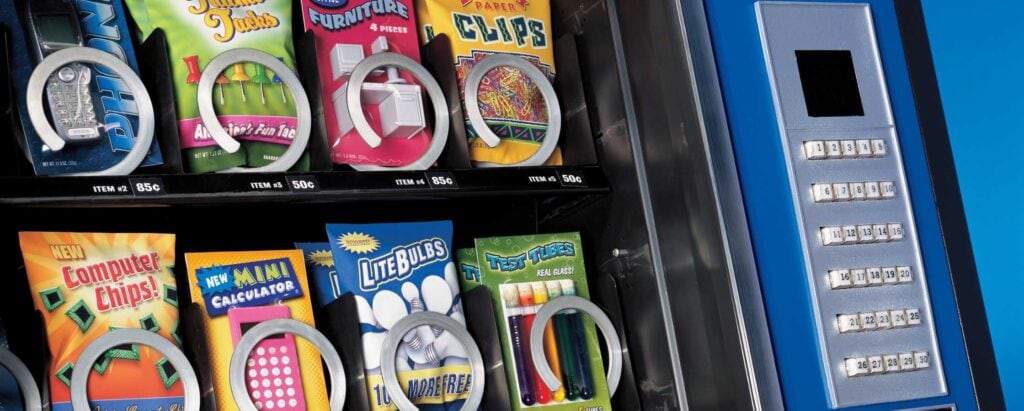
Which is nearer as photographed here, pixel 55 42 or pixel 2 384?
pixel 2 384

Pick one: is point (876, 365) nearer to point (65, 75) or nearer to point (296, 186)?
point (296, 186)

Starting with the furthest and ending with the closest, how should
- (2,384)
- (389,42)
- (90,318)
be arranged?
1. (389,42)
2. (90,318)
3. (2,384)

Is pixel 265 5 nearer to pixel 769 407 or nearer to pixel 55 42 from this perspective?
pixel 55 42

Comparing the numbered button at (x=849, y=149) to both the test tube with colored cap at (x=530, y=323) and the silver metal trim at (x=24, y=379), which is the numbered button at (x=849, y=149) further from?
the silver metal trim at (x=24, y=379)

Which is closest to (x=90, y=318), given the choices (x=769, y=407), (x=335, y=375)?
(x=335, y=375)

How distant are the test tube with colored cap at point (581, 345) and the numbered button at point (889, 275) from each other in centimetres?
48

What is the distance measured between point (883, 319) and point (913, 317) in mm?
57

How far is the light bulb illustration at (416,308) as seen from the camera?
1.80 meters

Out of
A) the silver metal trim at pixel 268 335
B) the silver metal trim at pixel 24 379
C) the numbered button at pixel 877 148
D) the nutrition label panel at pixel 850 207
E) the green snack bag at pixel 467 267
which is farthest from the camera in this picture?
the green snack bag at pixel 467 267

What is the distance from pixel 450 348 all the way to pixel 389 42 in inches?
19.9

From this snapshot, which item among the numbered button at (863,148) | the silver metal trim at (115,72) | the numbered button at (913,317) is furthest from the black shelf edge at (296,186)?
the numbered button at (913,317)

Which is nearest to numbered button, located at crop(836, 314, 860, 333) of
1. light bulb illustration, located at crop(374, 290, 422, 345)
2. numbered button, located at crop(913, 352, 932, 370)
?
numbered button, located at crop(913, 352, 932, 370)

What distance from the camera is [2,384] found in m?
1.50

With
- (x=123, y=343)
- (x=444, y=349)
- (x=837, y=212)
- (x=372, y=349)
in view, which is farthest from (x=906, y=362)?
(x=123, y=343)
